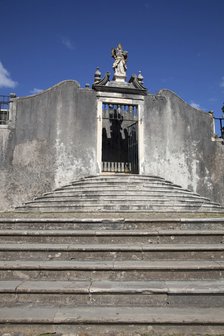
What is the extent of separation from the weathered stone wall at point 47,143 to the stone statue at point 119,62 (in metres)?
1.70

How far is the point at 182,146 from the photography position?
12.4 metres

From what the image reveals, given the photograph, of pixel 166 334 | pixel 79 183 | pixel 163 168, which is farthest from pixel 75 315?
pixel 163 168

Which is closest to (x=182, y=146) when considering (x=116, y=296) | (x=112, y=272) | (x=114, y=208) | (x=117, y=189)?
(x=117, y=189)

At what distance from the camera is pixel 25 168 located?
10.8 meters

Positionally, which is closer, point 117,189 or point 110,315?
point 110,315

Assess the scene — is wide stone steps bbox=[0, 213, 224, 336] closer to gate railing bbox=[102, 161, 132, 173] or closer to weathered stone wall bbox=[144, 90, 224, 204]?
weathered stone wall bbox=[144, 90, 224, 204]

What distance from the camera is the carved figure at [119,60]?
12391 mm

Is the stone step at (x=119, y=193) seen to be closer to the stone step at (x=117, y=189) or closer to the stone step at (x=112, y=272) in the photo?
the stone step at (x=117, y=189)

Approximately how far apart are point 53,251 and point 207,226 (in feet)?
8.63

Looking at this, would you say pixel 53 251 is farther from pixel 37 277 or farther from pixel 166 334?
pixel 166 334

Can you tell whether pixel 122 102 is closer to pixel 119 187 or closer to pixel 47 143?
pixel 47 143

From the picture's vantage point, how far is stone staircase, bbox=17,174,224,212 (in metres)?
8.29

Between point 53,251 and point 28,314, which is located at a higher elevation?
point 53,251

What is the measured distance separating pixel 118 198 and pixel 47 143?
415cm
